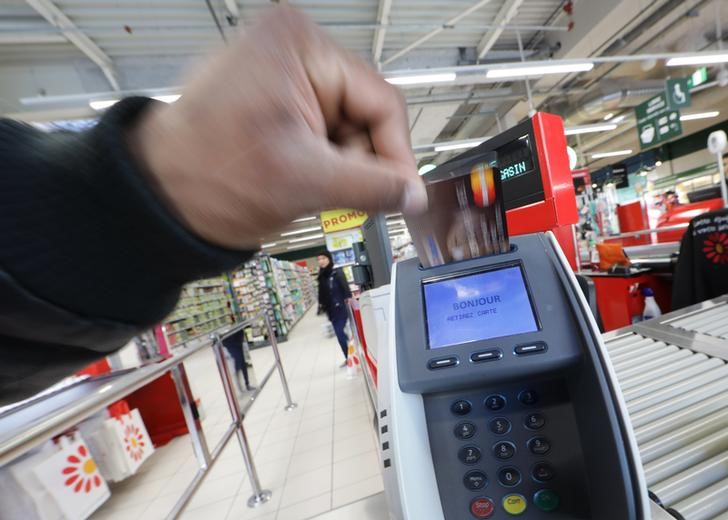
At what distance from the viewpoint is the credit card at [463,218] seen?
0.63 meters

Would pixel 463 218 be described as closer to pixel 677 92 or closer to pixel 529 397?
pixel 529 397

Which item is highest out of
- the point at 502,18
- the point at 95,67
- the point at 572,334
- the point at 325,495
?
the point at 95,67

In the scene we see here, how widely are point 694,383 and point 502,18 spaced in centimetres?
560

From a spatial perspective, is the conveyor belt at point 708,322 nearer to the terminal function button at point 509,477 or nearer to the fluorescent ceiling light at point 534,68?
the terminal function button at point 509,477

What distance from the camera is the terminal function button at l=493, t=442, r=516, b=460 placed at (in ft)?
1.92

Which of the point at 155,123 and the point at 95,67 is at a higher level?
the point at 95,67

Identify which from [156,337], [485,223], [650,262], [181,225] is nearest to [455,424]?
[485,223]

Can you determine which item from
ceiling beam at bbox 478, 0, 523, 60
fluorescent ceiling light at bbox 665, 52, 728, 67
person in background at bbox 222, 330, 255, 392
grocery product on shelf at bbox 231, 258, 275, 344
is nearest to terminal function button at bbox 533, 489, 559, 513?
person in background at bbox 222, 330, 255, 392

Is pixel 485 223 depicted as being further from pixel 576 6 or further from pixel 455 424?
pixel 576 6

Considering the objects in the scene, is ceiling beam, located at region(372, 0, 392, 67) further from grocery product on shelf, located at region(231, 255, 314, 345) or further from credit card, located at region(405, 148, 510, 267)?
grocery product on shelf, located at region(231, 255, 314, 345)

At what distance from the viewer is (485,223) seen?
66 centimetres

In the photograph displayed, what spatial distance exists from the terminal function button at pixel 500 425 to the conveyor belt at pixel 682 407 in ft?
0.73

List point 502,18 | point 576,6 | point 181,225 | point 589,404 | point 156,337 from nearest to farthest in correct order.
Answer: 1. point 181,225
2. point 589,404
3. point 156,337
4. point 502,18
5. point 576,6

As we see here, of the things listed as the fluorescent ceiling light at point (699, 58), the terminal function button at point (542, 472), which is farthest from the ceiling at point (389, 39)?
the terminal function button at point (542, 472)
